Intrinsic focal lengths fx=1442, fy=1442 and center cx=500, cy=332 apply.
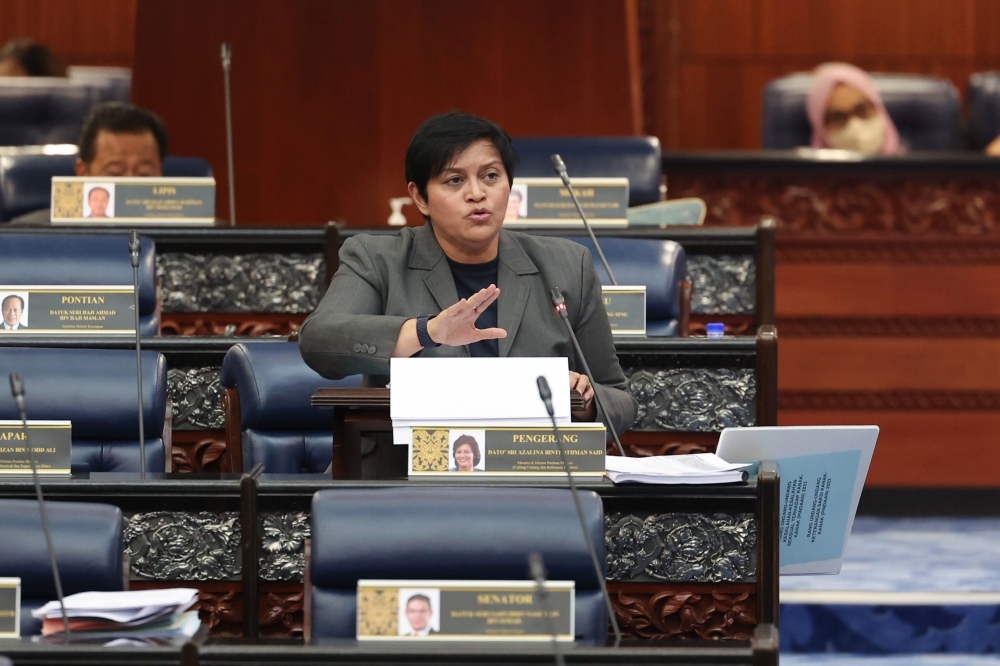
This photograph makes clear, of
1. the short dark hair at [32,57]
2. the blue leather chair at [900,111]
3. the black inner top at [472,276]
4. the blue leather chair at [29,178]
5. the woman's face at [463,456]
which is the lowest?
the woman's face at [463,456]

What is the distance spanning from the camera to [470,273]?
252 cm

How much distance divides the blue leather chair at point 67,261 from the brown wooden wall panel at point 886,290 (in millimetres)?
2229

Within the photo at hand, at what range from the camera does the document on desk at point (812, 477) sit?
2.05m

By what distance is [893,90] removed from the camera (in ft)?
17.2

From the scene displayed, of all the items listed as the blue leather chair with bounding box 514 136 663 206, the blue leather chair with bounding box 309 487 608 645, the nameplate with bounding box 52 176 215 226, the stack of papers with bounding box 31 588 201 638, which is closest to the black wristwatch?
the blue leather chair with bounding box 309 487 608 645

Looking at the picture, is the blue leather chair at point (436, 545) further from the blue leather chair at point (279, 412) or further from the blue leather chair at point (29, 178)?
the blue leather chair at point (29, 178)

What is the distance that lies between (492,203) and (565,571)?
0.93 m

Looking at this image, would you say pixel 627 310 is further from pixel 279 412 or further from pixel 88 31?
pixel 88 31

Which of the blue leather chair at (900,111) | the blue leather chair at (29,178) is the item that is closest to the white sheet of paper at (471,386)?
the blue leather chair at (29,178)

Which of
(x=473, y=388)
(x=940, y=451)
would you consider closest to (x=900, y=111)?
(x=940, y=451)

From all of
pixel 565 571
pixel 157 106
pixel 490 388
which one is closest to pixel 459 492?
pixel 565 571

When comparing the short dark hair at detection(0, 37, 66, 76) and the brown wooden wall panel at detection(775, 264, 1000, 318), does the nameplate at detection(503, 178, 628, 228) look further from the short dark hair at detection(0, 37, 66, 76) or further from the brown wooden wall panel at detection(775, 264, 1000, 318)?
the short dark hair at detection(0, 37, 66, 76)

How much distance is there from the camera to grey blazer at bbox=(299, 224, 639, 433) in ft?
7.84

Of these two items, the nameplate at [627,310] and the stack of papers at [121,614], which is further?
the nameplate at [627,310]
